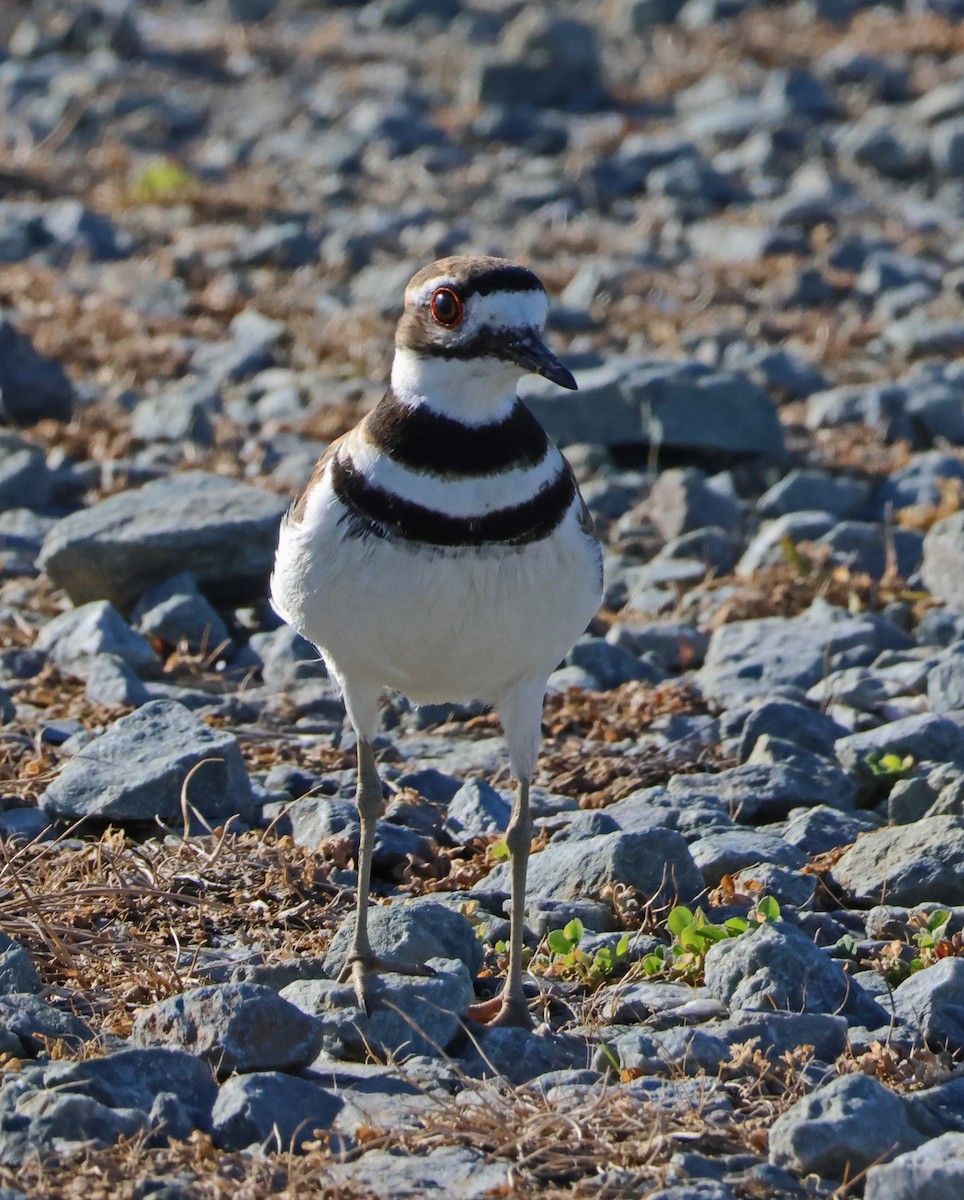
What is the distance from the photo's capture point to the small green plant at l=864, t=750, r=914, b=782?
5984 millimetres

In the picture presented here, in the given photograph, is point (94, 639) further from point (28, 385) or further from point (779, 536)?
point (28, 385)

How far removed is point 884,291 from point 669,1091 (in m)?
8.53

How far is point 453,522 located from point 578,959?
118 cm

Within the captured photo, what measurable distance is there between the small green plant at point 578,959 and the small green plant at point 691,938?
76mm

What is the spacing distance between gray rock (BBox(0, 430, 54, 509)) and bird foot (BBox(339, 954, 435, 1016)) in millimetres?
4489

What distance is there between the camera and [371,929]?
482 centimetres

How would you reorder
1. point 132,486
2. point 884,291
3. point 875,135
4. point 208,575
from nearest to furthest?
point 208,575
point 132,486
point 884,291
point 875,135

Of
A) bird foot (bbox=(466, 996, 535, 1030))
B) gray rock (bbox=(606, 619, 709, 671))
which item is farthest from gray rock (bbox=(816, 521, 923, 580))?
bird foot (bbox=(466, 996, 535, 1030))

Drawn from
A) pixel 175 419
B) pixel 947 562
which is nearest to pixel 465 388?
pixel 947 562

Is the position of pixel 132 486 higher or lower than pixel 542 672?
lower

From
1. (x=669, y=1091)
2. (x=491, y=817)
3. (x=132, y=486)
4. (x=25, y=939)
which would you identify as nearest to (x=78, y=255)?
(x=132, y=486)

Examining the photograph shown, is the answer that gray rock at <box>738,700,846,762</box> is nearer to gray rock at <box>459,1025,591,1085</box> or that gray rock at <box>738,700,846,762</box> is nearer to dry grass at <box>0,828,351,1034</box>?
dry grass at <box>0,828,351,1034</box>

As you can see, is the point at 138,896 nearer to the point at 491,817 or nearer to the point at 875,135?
the point at 491,817

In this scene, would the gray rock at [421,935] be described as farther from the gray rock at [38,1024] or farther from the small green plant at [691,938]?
the gray rock at [38,1024]
